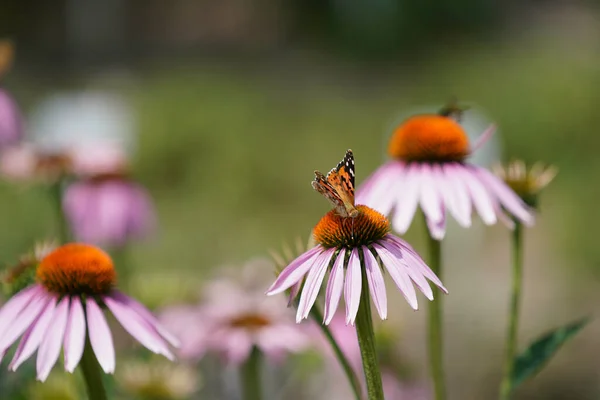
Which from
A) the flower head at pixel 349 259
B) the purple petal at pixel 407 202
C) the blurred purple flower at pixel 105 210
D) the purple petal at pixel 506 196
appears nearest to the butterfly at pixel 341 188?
the flower head at pixel 349 259

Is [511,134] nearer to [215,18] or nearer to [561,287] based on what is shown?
[561,287]

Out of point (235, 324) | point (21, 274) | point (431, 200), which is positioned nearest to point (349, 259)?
point (431, 200)

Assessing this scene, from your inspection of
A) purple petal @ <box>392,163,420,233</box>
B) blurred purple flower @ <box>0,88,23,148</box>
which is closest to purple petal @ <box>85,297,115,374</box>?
purple petal @ <box>392,163,420,233</box>

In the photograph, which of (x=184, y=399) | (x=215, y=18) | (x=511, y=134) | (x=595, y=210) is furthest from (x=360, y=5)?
(x=184, y=399)

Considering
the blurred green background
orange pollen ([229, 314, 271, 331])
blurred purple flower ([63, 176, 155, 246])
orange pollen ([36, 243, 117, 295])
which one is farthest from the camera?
the blurred green background

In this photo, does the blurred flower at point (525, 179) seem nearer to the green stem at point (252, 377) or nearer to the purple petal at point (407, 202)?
the purple petal at point (407, 202)

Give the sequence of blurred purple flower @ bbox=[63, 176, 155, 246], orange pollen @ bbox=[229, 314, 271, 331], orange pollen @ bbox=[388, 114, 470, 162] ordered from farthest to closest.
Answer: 1. blurred purple flower @ bbox=[63, 176, 155, 246]
2. orange pollen @ bbox=[229, 314, 271, 331]
3. orange pollen @ bbox=[388, 114, 470, 162]

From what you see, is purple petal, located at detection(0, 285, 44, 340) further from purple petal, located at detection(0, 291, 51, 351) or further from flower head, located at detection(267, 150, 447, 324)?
flower head, located at detection(267, 150, 447, 324)
